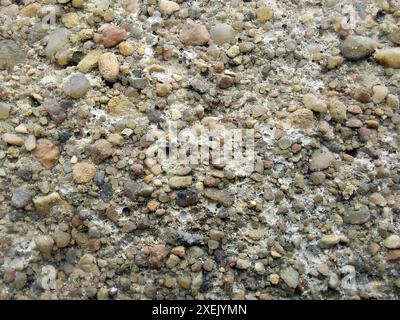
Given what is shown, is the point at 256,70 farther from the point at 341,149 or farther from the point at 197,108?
the point at 341,149

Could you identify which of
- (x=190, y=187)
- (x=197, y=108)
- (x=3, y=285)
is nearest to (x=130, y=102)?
(x=197, y=108)

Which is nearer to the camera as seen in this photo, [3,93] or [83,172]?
[83,172]

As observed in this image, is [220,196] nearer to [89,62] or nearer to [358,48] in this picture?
[89,62]

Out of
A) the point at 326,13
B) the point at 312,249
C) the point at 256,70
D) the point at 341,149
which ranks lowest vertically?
the point at 312,249

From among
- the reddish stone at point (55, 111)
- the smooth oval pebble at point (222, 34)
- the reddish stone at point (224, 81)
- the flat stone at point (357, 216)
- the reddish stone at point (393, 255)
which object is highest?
the smooth oval pebble at point (222, 34)

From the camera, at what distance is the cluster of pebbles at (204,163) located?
6.81 ft

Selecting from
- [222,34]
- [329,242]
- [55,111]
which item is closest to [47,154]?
[55,111]

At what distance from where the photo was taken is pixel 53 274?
80.9 inches

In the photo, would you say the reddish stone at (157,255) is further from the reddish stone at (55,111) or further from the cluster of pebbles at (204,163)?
the reddish stone at (55,111)

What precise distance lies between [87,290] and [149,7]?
1.35 m

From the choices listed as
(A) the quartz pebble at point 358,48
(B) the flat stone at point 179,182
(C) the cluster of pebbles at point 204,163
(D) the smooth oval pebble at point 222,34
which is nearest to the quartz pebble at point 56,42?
(C) the cluster of pebbles at point 204,163

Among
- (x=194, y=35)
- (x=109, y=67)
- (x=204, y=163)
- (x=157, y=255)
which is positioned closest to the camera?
(x=157, y=255)

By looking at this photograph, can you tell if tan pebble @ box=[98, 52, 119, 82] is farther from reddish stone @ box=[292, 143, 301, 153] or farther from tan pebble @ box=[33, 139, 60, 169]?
reddish stone @ box=[292, 143, 301, 153]

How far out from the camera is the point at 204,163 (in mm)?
2195
